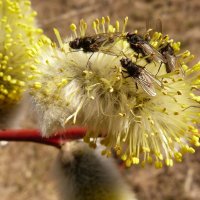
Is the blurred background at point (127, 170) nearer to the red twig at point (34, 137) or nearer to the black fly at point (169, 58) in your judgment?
the red twig at point (34, 137)

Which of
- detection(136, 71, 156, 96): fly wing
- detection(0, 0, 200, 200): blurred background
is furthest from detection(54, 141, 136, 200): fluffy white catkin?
detection(0, 0, 200, 200): blurred background

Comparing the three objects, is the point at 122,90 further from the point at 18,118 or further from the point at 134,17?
the point at 134,17

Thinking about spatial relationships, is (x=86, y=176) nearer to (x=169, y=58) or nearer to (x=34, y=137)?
(x=34, y=137)

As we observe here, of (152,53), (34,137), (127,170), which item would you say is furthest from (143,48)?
(127,170)

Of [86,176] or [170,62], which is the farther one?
[86,176]

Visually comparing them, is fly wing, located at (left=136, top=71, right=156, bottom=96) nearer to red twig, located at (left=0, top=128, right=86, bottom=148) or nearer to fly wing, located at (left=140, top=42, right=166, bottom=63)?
fly wing, located at (left=140, top=42, right=166, bottom=63)

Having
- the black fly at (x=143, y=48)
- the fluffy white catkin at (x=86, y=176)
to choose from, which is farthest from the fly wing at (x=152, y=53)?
the fluffy white catkin at (x=86, y=176)
